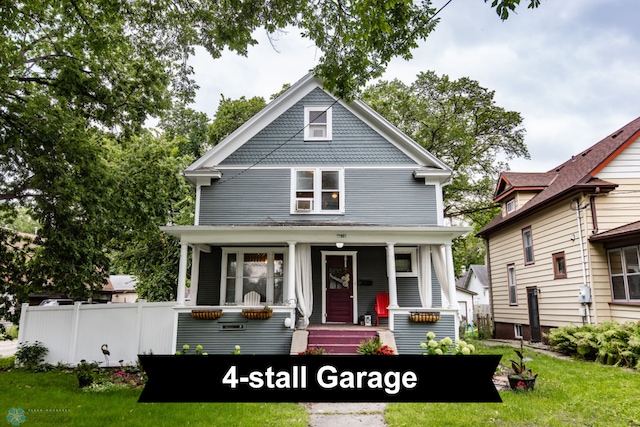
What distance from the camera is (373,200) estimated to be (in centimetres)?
1230

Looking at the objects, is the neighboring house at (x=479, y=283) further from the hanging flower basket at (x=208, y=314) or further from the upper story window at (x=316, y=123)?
the hanging flower basket at (x=208, y=314)

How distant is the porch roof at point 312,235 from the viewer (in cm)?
1052

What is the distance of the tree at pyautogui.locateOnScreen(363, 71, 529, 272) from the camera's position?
1900 cm

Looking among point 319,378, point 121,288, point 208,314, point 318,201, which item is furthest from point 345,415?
point 121,288

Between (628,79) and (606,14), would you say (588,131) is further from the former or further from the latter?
(606,14)

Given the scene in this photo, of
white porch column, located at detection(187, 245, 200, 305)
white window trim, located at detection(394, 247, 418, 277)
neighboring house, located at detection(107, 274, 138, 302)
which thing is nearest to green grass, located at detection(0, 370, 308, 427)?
white porch column, located at detection(187, 245, 200, 305)

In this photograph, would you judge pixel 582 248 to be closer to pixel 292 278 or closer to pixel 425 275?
pixel 425 275

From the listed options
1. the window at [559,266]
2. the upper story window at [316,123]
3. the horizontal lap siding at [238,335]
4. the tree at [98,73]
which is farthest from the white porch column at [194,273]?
the window at [559,266]

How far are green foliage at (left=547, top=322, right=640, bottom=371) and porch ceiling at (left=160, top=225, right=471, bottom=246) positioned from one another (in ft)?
14.2

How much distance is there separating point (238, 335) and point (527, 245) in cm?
1212

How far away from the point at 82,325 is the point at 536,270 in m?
15.3

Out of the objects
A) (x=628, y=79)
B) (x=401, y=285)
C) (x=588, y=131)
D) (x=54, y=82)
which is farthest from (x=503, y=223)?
(x=54, y=82)

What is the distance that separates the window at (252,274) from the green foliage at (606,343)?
829 centimetres

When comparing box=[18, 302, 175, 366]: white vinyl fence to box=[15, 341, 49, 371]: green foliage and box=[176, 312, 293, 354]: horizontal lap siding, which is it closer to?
box=[15, 341, 49, 371]: green foliage
